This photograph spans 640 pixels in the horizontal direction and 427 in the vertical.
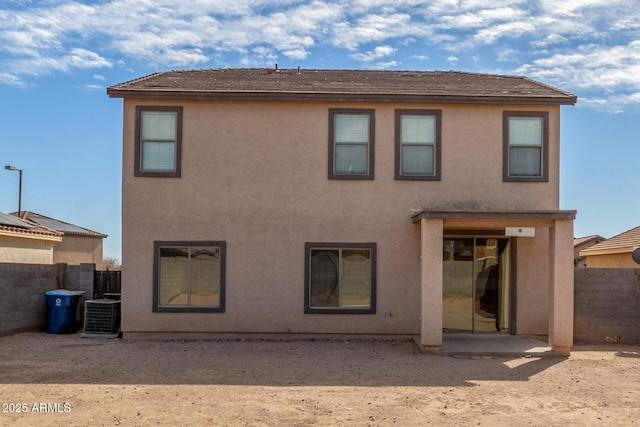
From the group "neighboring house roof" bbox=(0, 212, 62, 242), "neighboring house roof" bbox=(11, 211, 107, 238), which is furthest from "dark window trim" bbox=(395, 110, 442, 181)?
"neighboring house roof" bbox=(11, 211, 107, 238)

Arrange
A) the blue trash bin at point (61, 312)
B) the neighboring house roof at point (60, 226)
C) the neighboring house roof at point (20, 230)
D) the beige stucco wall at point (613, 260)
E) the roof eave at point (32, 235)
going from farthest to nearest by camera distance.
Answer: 1. the neighboring house roof at point (60, 226)
2. the beige stucco wall at point (613, 260)
3. the neighboring house roof at point (20, 230)
4. the roof eave at point (32, 235)
5. the blue trash bin at point (61, 312)

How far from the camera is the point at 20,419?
26.2 ft

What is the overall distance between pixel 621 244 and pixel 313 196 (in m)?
13.1

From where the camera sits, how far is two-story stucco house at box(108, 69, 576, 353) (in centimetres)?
1477

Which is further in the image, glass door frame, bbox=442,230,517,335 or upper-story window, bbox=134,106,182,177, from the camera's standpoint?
glass door frame, bbox=442,230,517,335

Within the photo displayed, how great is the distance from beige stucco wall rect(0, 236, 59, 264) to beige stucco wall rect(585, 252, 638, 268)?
67.8ft

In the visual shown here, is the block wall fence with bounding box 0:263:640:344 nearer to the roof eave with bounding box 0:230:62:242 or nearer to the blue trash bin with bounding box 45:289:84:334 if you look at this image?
the blue trash bin with bounding box 45:289:84:334

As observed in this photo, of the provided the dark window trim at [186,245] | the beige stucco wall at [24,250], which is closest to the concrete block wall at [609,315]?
the dark window trim at [186,245]

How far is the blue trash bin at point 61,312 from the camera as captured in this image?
623 inches

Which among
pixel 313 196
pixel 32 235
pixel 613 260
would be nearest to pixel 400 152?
pixel 313 196

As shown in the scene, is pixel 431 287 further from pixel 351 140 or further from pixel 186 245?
pixel 186 245

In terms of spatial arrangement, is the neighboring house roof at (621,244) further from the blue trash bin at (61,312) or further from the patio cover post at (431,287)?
the blue trash bin at (61,312)

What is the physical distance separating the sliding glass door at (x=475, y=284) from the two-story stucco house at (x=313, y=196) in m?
0.26

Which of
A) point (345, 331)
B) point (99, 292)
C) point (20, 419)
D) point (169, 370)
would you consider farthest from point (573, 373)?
point (99, 292)
